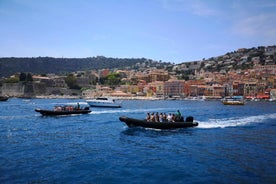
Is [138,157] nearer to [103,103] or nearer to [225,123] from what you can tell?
[225,123]

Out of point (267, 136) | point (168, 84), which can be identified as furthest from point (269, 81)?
point (267, 136)

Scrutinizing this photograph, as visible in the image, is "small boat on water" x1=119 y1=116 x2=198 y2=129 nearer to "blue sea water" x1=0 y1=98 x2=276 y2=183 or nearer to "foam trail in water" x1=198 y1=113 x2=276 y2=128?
"blue sea water" x1=0 y1=98 x2=276 y2=183

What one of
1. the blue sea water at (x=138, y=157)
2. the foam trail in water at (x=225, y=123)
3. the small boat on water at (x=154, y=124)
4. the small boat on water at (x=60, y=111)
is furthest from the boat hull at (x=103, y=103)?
the blue sea water at (x=138, y=157)

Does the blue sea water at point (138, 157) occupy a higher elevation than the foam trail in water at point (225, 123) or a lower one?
lower

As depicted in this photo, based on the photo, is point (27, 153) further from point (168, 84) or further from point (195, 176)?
point (168, 84)

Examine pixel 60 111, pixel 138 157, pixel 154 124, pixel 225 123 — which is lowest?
pixel 138 157

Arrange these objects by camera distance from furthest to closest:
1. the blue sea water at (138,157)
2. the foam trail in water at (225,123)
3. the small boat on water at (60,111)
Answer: the small boat on water at (60,111) < the foam trail in water at (225,123) < the blue sea water at (138,157)

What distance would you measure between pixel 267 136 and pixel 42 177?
20299 millimetres

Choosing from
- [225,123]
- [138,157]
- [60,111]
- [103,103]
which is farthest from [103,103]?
[138,157]

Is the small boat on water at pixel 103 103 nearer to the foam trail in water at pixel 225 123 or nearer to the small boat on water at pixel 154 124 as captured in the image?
the foam trail in water at pixel 225 123

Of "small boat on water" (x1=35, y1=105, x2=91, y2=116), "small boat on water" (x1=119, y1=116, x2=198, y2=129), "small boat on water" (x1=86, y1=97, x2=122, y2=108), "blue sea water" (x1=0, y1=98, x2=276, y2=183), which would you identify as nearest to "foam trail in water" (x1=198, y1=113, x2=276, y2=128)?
"small boat on water" (x1=119, y1=116, x2=198, y2=129)

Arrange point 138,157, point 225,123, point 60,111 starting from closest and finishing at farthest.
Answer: point 138,157, point 225,123, point 60,111

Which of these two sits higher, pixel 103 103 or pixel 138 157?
pixel 103 103

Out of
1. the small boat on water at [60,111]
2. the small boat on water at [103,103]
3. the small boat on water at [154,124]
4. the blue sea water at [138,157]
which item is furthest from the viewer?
the small boat on water at [103,103]
